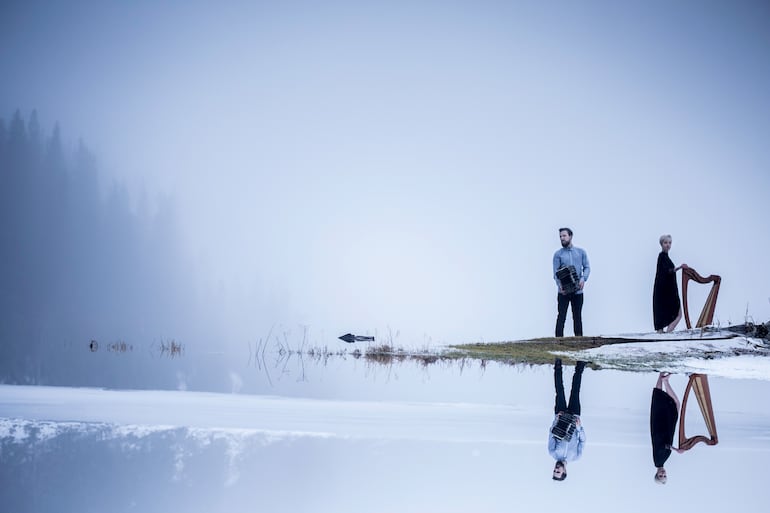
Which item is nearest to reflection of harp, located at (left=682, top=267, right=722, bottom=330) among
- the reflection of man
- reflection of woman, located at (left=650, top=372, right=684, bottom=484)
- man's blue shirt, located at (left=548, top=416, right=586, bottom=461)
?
reflection of woman, located at (left=650, top=372, right=684, bottom=484)

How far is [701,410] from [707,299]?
13.8 metres

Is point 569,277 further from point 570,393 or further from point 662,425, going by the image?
point 662,425

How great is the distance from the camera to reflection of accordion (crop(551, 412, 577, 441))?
5629mm

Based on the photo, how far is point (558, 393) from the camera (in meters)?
8.84

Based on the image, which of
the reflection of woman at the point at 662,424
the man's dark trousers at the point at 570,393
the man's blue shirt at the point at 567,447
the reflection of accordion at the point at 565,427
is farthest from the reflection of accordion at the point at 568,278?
the man's blue shirt at the point at 567,447

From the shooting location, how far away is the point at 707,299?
19781 millimetres

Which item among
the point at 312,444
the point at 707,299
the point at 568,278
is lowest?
the point at 312,444

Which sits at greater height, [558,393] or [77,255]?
[77,255]

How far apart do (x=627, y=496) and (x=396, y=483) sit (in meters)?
1.53

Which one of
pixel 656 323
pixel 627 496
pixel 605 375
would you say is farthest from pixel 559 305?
pixel 627 496

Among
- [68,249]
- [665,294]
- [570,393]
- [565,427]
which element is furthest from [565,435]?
[68,249]

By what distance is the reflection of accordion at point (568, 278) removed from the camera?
1886 cm

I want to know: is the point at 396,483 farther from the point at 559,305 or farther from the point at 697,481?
the point at 559,305

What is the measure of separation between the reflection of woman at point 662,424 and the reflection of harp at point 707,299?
10.5 m
